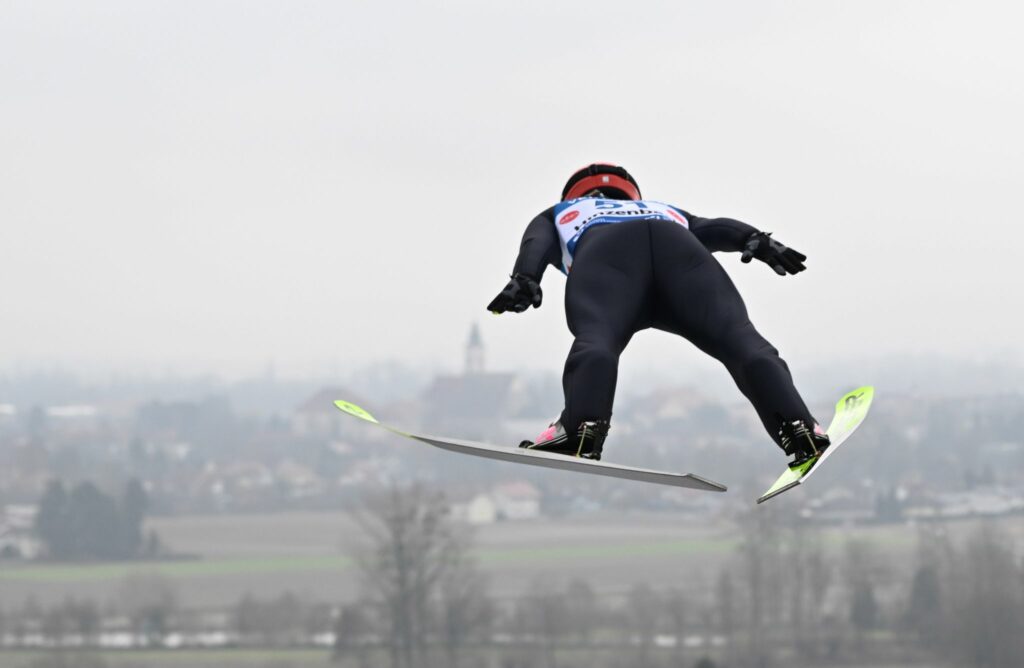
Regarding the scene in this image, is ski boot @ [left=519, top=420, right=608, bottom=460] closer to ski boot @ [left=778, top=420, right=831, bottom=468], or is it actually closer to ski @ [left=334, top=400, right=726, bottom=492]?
ski @ [left=334, top=400, right=726, bottom=492]

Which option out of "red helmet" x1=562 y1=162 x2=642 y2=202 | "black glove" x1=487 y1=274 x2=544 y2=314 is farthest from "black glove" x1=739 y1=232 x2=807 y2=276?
"black glove" x1=487 y1=274 x2=544 y2=314

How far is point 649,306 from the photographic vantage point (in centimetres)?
1514

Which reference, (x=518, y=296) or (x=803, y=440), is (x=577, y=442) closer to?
(x=518, y=296)

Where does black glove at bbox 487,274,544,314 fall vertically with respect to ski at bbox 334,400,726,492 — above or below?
Answer: above

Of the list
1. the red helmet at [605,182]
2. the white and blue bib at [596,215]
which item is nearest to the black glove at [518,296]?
the white and blue bib at [596,215]

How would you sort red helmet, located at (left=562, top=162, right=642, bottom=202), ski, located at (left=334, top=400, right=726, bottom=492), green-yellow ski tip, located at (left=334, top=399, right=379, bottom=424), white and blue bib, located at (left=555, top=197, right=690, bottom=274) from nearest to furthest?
1. ski, located at (left=334, top=400, right=726, bottom=492)
2. green-yellow ski tip, located at (left=334, top=399, right=379, bottom=424)
3. white and blue bib, located at (left=555, top=197, right=690, bottom=274)
4. red helmet, located at (left=562, top=162, right=642, bottom=202)

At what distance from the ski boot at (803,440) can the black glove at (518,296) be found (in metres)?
2.41

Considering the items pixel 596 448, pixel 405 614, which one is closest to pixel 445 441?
pixel 596 448

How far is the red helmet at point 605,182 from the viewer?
15828 millimetres

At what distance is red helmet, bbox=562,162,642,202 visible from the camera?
15828mm

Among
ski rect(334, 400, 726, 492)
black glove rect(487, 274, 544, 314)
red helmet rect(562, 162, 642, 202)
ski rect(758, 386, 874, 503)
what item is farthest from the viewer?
red helmet rect(562, 162, 642, 202)

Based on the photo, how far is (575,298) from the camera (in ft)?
49.2

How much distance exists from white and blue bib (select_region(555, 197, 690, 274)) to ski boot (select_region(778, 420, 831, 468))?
230cm

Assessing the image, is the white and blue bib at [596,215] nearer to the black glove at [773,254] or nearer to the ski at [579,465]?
the black glove at [773,254]
